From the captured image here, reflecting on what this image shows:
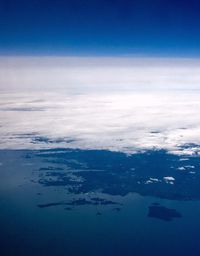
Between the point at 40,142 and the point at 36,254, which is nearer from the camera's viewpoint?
the point at 36,254

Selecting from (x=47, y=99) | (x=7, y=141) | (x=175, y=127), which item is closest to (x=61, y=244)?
(x=7, y=141)

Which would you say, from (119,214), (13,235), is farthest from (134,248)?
(13,235)

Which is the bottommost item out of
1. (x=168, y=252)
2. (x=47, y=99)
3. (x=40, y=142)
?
(x=168, y=252)

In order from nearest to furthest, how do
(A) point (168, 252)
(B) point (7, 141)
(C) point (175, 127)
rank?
1. (A) point (168, 252)
2. (B) point (7, 141)
3. (C) point (175, 127)

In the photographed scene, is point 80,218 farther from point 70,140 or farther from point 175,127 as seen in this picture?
point 175,127

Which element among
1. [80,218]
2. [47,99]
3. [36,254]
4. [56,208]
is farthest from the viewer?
[47,99]

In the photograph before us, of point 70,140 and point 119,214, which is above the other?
point 70,140
